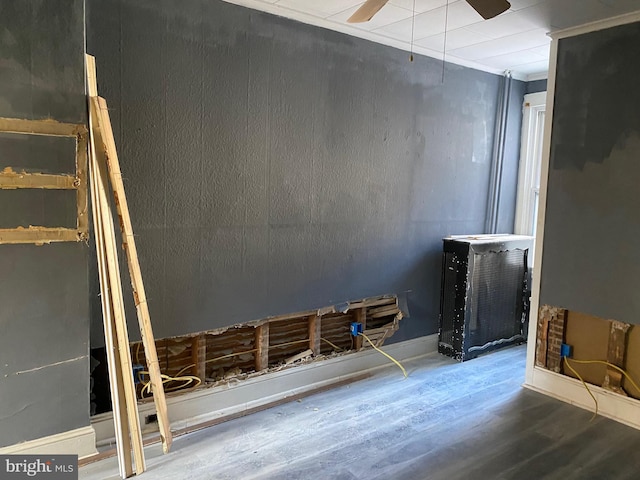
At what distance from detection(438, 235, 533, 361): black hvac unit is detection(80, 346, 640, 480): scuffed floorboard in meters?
0.63

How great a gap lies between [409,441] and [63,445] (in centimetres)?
181

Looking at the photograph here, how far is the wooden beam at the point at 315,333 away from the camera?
350 centimetres

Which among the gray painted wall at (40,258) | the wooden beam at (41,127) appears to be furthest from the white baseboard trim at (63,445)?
the wooden beam at (41,127)

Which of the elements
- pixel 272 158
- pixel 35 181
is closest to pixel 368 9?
pixel 272 158

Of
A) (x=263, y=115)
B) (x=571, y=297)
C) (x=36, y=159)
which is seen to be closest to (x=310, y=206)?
(x=263, y=115)

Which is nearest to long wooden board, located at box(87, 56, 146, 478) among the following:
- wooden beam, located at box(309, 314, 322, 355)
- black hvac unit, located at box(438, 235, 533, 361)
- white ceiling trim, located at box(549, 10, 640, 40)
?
wooden beam, located at box(309, 314, 322, 355)

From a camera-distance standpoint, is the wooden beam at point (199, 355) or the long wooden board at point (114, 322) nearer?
the long wooden board at point (114, 322)

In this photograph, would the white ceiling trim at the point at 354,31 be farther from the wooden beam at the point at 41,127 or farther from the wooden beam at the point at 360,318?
the wooden beam at the point at 360,318

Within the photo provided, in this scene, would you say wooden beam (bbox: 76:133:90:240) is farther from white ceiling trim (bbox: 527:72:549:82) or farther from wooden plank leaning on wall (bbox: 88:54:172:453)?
white ceiling trim (bbox: 527:72:549:82)

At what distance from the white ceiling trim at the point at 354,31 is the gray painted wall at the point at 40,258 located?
105 centimetres

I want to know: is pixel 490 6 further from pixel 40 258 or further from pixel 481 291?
pixel 481 291

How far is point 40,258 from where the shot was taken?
2.23 meters

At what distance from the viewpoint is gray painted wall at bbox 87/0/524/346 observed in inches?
102

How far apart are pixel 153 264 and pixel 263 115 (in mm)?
1125
